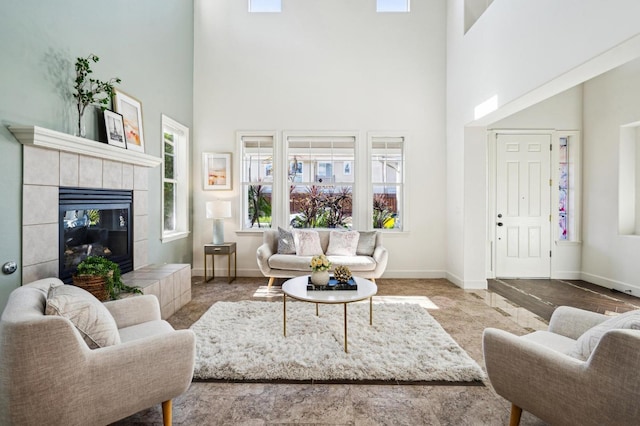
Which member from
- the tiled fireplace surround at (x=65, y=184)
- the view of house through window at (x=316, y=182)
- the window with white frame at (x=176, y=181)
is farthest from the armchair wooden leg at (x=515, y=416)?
the window with white frame at (x=176, y=181)

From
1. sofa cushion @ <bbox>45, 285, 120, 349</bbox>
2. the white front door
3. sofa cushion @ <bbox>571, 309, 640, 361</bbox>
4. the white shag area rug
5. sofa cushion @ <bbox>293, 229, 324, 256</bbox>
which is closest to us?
sofa cushion @ <bbox>571, 309, 640, 361</bbox>

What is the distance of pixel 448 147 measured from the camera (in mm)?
5273

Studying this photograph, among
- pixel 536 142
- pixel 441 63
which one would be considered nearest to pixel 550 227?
pixel 536 142

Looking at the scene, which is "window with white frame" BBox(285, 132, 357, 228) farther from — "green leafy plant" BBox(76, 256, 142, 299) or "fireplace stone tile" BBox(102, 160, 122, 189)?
"green leafy plant" BBox(76, 256, 142, 299)

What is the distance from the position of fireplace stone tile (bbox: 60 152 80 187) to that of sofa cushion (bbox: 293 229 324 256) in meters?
2.77

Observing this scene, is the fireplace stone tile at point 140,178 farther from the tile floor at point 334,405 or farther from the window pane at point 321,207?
the tile floor at point 334,405

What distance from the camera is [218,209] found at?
196 inches

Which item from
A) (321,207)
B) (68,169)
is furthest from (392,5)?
(68,169)

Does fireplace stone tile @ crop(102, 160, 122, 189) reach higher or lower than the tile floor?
higher

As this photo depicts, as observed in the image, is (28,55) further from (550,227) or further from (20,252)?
(550,227)

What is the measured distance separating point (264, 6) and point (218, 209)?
342 centimetres

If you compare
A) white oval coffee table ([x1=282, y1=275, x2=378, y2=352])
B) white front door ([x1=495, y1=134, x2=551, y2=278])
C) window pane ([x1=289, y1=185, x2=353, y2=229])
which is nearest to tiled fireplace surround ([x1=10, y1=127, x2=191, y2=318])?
white oval coffee table ([x1=282, y1=275, x2=378, y2=352])

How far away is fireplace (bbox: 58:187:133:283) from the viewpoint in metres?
2.79

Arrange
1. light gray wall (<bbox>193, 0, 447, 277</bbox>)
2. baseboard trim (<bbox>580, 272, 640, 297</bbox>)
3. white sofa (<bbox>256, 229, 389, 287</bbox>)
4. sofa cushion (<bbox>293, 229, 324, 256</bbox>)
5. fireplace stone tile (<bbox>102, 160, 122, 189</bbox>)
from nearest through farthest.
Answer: fireplace stone tile (<bbox>102, 160, 122, 189</bbox>), baseboard trim (<bbox>580, 272, 640, 297</bbox>), white sofa (<bbox>256, 229, 389, 287</bbox>), sofa cushion (<bbox>293, 229, 324, 256</bbox>), light gray wall (<bbox>193, 0, 447, 277</bbox>)
